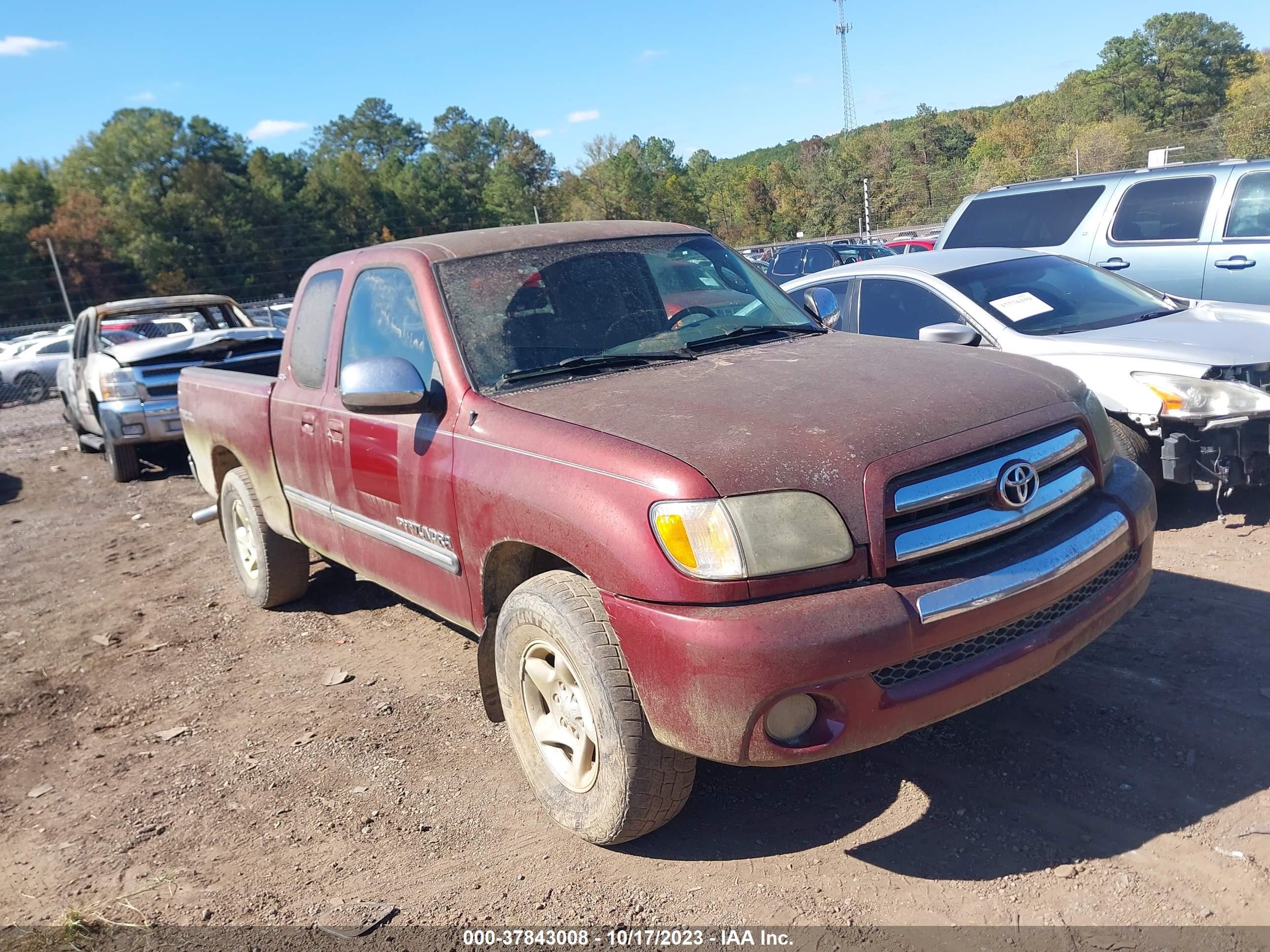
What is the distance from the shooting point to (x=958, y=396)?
2988mm

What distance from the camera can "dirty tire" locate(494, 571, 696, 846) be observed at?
2730 millimetres

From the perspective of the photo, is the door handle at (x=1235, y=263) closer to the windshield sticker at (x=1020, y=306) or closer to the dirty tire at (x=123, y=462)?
the windshield sticker at (x=1020, y=306)

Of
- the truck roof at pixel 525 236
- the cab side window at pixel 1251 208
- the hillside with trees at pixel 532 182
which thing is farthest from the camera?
the hillside with trees at pixel 532 182

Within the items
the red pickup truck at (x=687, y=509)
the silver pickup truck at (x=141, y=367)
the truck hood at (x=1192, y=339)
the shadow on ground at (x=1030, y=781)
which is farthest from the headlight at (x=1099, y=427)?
the silver pickup truck at (x=141, y=367)

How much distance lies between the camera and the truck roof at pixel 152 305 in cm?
1012

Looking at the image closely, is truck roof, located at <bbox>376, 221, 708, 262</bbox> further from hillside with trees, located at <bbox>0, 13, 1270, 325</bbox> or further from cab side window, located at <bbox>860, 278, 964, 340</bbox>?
hillside with trees, located at <bbox>0, 13, 1270, 325</bbox>

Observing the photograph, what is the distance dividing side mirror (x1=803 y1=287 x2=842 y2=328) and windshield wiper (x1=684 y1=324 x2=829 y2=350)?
0.22 meters

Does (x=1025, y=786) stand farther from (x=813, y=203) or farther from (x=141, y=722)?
(x=813, y=203)

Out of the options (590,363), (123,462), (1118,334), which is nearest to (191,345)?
(123,462)

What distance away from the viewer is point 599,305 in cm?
388

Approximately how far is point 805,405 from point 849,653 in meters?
0.83

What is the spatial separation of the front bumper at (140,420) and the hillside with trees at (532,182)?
27385 millimetres

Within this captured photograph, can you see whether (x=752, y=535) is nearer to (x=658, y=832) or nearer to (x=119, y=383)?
(x=658, y=832)

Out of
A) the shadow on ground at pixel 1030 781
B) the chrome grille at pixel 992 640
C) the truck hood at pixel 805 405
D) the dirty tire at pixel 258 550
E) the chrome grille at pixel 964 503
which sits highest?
the truck hood at pixel 805 405
